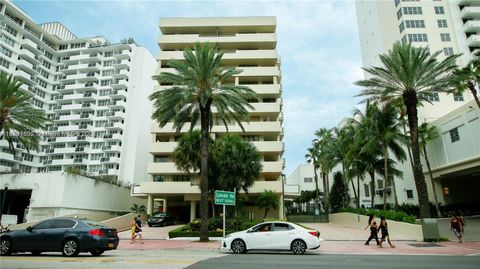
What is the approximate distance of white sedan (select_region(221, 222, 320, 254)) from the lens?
1482 cm

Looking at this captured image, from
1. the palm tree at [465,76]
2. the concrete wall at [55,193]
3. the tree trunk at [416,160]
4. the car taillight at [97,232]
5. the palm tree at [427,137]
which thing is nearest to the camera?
the car taillight at [97,232]

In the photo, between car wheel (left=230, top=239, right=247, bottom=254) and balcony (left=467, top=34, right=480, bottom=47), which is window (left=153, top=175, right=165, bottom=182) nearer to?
car wheel (left=230, top=239, right=247, bottom=254)

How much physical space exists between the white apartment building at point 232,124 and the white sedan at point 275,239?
22.0 meters

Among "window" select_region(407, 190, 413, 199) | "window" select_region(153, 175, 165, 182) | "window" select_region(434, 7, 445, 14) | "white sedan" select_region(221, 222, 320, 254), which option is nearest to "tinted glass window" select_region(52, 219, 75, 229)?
"white sedan" select_region(221, 222, 320, 254)

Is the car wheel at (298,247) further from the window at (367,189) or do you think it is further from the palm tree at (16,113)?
the window at (367,189)

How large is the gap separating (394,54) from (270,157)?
2266 centimetres

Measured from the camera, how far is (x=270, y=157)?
43.6 m

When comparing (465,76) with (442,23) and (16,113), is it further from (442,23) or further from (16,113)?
(16,113)

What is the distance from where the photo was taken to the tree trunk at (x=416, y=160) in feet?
72.7

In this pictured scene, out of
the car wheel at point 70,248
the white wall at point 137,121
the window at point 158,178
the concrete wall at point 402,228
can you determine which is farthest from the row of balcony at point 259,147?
the car wheel at point 70,248

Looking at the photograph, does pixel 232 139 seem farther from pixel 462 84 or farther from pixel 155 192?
pixel 462 84

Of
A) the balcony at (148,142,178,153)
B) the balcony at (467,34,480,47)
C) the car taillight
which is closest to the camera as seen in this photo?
the car taillight

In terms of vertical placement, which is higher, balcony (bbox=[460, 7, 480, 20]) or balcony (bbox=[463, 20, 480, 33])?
balcony (bbox=[460, 7, 480, 20])

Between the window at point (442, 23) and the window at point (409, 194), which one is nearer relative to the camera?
the window at point (409, 194)
